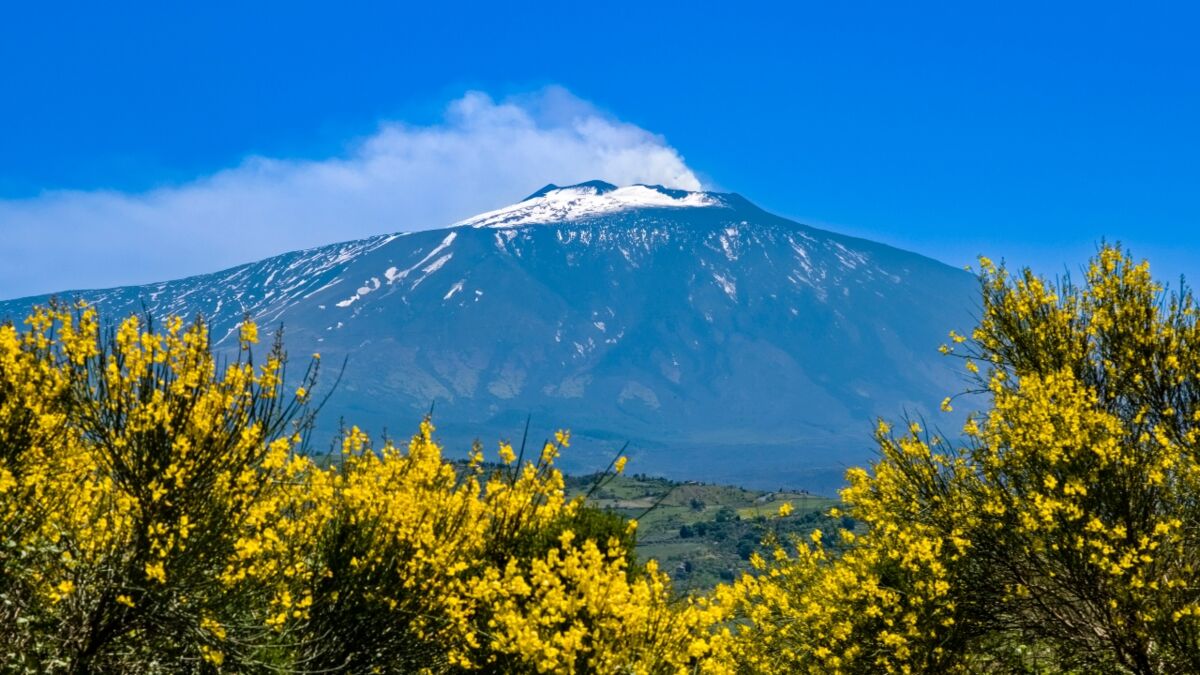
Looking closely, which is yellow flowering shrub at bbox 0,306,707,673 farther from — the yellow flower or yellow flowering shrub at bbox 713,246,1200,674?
yellow flowering shrub at bbox 713,246,1200,674

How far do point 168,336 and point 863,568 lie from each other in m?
16.4

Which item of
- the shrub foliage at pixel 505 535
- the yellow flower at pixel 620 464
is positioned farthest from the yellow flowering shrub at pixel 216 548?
the yellow flower at pixel 620 464

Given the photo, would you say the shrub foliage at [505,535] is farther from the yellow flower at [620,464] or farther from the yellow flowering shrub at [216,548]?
the yellow flower at [620,464]

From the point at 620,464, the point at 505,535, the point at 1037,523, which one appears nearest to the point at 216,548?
the point at 505,535

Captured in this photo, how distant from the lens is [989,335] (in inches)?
920

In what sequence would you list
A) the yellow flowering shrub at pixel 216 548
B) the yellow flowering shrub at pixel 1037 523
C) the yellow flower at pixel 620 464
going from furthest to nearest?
the yellow flowering shrub at pixel 1037 523 → the yellow flower at pixel 620 464 → the yellow flowering shrub at pixel 216 548

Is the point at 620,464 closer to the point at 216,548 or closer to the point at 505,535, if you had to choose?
the point at 505,535

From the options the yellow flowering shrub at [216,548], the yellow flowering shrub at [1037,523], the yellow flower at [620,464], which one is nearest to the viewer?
the yellow flowering shrub at [216,548]

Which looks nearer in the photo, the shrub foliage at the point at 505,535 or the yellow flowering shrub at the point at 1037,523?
the shrub foliage at the point at 505,535

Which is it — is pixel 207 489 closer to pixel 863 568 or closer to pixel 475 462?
pixel 475 462

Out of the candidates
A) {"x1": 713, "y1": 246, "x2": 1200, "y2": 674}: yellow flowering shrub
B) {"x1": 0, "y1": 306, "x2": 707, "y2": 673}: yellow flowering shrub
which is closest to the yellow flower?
{"x1": 0, "y1": 306, "x2": 707, "y2": 673}: yellow flowering shrub

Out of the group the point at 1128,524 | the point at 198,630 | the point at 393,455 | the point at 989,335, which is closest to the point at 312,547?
the point at 393,455

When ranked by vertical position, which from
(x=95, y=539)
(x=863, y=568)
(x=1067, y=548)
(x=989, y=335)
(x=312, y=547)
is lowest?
(x=863, y=568)

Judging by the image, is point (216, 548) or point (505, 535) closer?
point (216, 548)
